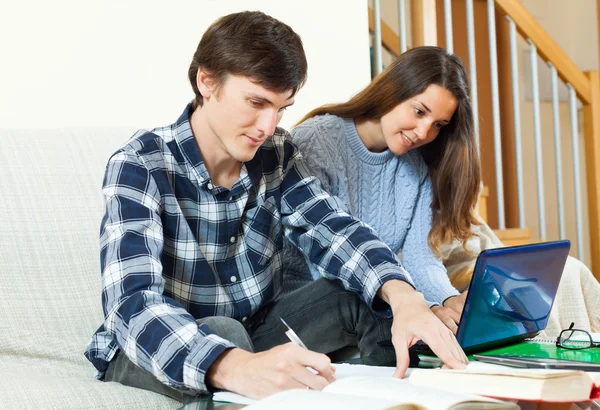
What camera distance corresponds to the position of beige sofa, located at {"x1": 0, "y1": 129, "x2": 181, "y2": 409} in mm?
1387

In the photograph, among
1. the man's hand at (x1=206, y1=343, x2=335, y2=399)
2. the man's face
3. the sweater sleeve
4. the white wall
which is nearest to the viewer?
the man's hand at (x1=206, y1=343, x2=335, y2=399)

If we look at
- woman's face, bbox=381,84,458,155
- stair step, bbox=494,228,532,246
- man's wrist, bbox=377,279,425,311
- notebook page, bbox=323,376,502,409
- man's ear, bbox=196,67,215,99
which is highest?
man's ear, bbox=196,67,215,99

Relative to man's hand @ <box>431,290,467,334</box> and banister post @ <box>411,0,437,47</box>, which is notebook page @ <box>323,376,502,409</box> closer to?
man's hand @ <box>431,290,467,334</box>

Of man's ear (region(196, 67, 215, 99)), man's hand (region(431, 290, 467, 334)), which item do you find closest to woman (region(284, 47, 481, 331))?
man's hand (region(431, 290, 467, 334))

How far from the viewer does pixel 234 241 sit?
52.0 inches

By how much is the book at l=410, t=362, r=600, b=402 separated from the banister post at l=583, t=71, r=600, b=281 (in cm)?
241

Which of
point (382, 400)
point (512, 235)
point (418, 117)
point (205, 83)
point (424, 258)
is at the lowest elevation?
point (512, 235)

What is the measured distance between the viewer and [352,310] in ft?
4.16

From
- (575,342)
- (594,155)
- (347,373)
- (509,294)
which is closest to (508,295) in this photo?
(509,294)

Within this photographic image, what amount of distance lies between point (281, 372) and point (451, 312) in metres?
0.56

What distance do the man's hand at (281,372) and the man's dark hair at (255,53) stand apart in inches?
19.9

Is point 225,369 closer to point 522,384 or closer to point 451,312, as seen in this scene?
point 522,384

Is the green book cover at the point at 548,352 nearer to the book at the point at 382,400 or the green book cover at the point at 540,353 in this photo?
the green book cover at the point at 540,353

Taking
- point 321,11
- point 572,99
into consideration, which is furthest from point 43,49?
point 572,99
